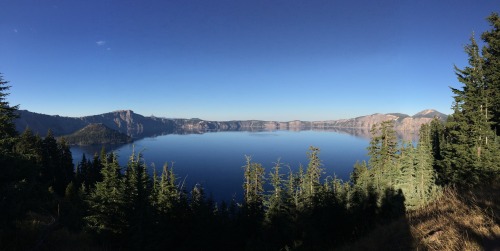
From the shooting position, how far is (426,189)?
34094mm

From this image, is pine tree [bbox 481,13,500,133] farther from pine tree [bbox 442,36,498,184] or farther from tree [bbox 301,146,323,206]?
tree [bbox 301,146,323,206]

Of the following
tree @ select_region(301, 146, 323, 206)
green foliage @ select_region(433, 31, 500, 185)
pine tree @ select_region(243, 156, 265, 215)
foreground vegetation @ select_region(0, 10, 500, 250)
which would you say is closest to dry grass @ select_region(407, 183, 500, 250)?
foreground vegetation @ select_region(0, 10, 500, 250)

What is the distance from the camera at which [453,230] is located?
632 cm

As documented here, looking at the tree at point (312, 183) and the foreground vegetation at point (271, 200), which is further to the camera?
the tree at point (312, 183)

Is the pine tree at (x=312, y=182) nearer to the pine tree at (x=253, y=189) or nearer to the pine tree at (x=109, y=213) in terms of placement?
the pine tree at (x=253, y=189)

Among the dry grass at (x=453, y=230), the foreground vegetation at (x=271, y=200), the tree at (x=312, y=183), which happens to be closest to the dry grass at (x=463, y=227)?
the dry grass at (x=453, y=230)

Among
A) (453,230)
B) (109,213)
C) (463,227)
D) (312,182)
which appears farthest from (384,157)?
(453,230)

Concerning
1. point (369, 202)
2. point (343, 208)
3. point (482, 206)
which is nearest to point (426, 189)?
point (369, 202)

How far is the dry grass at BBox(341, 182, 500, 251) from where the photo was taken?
5.69 metres

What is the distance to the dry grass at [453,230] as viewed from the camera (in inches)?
224

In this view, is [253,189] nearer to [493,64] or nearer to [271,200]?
[271,200]

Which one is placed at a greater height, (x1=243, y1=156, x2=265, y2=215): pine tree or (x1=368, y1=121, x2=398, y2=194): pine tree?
(x1=368, y1=121, x2=398, y2=194): pine tree

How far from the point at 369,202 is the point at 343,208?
5.92 m

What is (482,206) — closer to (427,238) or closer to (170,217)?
(427,238)
